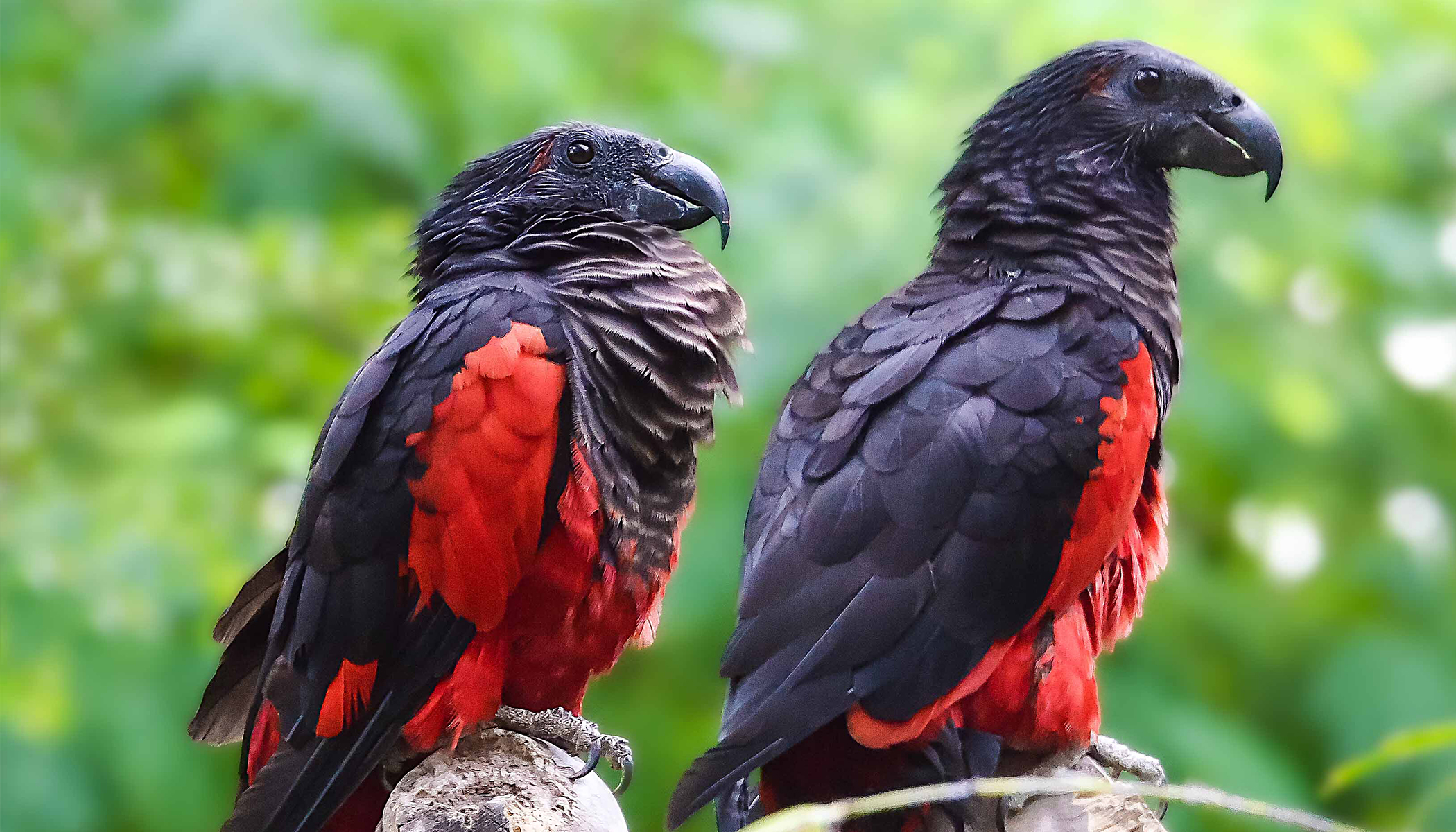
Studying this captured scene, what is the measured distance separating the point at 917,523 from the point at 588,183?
3.45ft

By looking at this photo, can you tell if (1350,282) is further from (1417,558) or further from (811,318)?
(811,318)

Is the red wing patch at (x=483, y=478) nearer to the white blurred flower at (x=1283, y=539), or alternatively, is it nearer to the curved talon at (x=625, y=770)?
the curved talon at (x=625, y=770)

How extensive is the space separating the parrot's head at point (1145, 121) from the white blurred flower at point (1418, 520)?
219cm

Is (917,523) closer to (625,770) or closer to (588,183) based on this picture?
(625,770)

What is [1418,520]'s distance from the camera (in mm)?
4473

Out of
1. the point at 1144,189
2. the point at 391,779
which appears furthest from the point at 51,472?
the point at 1144,189

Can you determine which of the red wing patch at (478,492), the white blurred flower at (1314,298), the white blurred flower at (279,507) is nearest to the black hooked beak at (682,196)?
the red wing patch at (478,492)

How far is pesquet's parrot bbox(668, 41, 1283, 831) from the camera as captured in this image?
225cm

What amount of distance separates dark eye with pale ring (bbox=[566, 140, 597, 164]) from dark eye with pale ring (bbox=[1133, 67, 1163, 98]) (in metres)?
1.10

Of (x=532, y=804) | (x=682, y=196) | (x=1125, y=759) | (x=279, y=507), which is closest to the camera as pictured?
(x=532, y=804)

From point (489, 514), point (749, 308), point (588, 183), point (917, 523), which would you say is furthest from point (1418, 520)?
point (489, 514)

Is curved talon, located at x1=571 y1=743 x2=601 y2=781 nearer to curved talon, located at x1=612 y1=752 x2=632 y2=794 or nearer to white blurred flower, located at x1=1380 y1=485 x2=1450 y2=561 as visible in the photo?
curved talon, located at x1=612 y1=752 x2=632 y2=794

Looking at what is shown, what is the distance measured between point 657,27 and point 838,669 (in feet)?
11.5

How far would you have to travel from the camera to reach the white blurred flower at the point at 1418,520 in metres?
4.46
